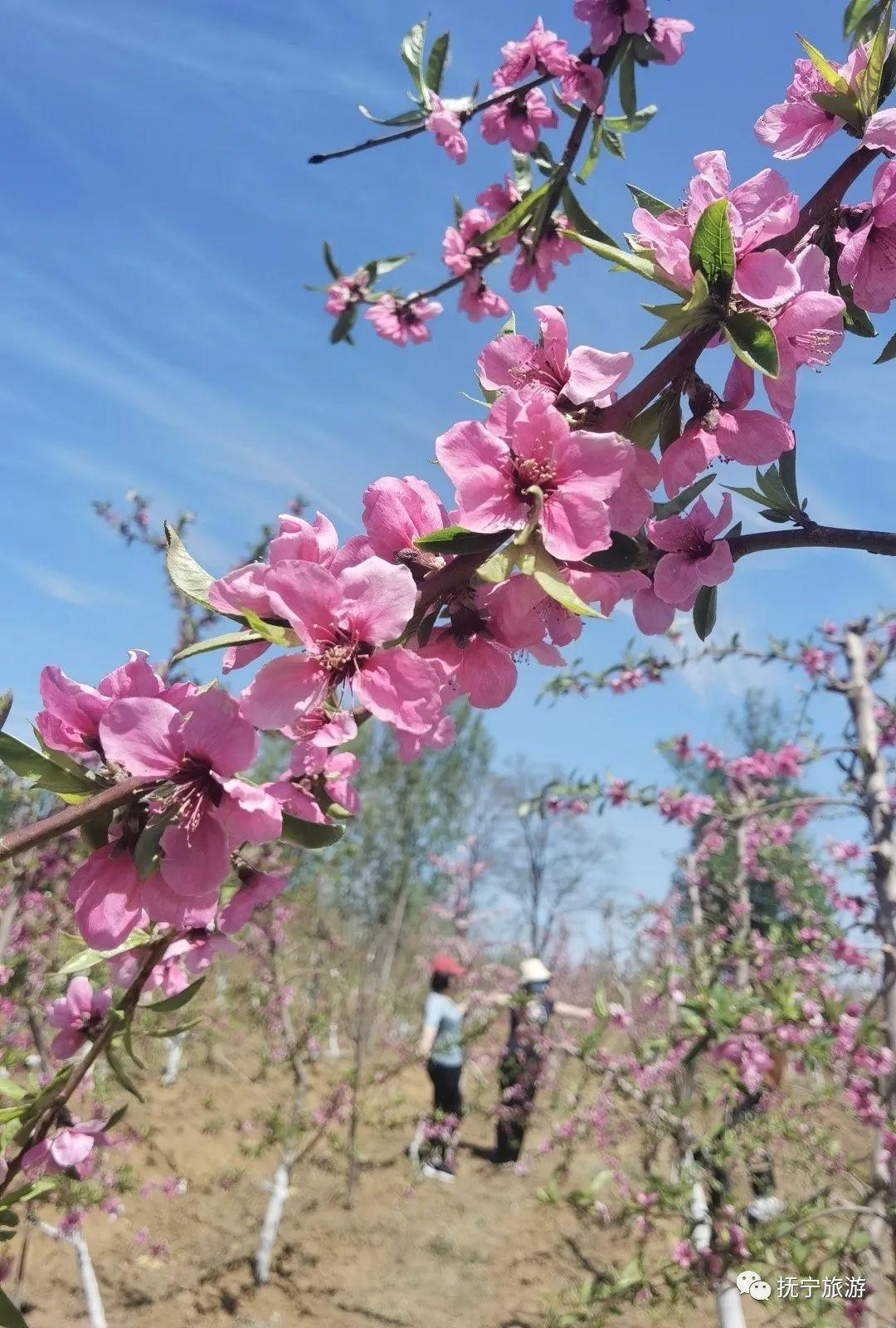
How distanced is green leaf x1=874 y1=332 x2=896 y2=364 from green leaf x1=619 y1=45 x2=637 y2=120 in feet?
5.32

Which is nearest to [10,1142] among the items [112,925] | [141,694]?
[112,925]

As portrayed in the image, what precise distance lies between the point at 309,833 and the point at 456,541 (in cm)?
35

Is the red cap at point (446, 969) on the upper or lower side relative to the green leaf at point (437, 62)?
lower

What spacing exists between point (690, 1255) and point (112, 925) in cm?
392

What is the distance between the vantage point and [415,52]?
87.1 inches

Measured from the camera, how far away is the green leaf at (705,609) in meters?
0.91

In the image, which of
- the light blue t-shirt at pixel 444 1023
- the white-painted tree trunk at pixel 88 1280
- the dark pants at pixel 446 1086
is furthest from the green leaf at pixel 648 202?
the dark pants at pixel 446 1086

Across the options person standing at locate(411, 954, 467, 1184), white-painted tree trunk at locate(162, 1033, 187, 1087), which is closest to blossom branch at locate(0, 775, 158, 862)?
person standing at locate(411, 954, 467, 1184)

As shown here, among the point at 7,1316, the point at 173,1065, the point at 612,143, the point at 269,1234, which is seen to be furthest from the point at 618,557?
the point at 173,1065

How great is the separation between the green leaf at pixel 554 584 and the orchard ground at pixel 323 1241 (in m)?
5.16

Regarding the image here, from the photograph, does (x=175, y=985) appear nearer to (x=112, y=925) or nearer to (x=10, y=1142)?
(x=10, y=1142)

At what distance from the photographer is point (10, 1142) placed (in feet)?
3.96

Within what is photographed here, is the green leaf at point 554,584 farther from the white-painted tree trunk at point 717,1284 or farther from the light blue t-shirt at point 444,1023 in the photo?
the light blue t-shirt at point 444,1023

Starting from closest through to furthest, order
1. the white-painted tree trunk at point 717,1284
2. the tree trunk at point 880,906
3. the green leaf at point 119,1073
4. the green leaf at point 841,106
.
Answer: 1. the green leaf at point 841,106
2. the green leaf at point 119,1073
3. the tree trunk at point 880,906
4. the white-painted tree trunk at point 717,1284
